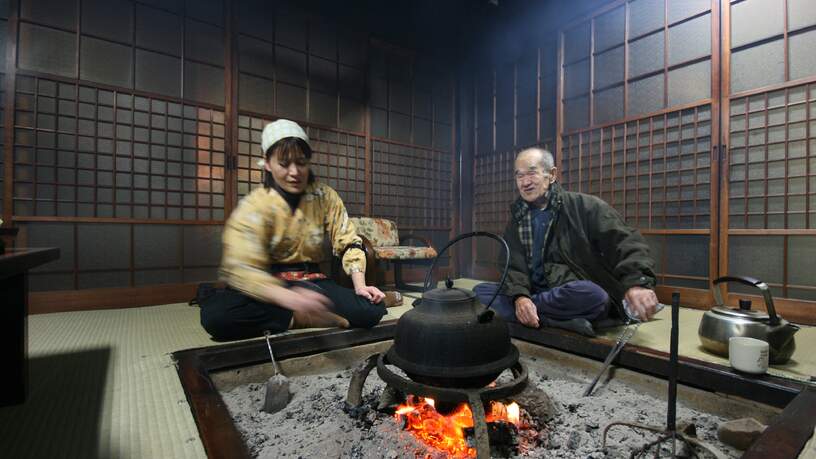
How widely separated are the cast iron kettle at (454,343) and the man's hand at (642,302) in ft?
2.62

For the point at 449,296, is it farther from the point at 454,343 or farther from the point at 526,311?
the point at 526,311

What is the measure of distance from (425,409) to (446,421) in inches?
4.0

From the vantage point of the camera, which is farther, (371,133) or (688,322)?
(371,133)

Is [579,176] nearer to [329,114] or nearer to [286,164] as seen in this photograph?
[329,114]

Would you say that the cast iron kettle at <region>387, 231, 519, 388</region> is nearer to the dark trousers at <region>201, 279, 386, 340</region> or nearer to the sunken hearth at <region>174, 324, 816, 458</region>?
the sunken hearth at <region>174, 324, 816, 458</region>

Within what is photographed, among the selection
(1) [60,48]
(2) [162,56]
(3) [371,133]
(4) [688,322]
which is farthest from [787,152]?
(1) [60,48]

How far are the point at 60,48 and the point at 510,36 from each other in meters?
4.86

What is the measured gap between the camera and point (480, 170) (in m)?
5.54

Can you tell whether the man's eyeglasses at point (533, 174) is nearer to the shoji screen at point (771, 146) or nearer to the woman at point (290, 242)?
the woman at point (290, 242)

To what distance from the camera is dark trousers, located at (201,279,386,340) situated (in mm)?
2000

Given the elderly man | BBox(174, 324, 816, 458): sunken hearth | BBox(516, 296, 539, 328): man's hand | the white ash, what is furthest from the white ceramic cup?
BBox(516, 296, 539, 328): man's hand

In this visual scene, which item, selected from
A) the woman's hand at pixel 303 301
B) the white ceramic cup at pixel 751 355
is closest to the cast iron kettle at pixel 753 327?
the white ceramic cup at pixel 751 355

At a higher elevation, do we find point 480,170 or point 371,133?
point 371,133

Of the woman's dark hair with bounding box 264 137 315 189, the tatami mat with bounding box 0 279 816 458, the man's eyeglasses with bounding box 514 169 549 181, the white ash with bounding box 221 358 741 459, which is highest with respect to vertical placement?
the woman's dark hair with bounding box 264 137 315 189
